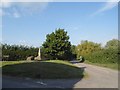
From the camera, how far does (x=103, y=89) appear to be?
50.8 feet

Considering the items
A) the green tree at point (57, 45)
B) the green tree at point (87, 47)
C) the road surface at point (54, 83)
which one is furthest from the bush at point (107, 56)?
the road surface at point (54, 83)

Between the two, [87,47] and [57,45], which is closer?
[57,45]

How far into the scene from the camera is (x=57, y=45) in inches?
2151

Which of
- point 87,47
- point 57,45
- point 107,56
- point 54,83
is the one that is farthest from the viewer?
point 87,47

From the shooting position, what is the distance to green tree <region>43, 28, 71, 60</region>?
54.4 meters

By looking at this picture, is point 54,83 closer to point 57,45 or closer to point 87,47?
point 57,45

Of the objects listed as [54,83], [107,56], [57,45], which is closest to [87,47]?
[57,45]

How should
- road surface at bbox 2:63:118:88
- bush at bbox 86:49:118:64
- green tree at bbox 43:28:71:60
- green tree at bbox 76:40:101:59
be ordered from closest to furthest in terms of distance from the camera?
road surface at bbox 2:63:118:88
bush at bbox 86:49:118:64
green tree at bbox 43:28:71:60
green tree at bbox 76:40:101:59

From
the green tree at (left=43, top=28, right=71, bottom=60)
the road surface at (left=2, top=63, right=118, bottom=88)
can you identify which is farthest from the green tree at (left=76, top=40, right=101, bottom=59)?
the road surface at (left=2, top=63, right=118, bottom=88)

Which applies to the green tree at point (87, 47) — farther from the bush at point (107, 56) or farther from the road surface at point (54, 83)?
the road surface at point (54, 83)

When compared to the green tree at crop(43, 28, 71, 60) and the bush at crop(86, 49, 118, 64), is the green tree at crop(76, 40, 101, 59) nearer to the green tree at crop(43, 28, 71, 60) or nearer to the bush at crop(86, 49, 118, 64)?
the green tree at crop(43, 28, 71, 60)

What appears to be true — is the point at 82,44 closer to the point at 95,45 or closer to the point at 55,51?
the point at 95,45

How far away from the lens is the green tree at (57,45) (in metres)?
54.4

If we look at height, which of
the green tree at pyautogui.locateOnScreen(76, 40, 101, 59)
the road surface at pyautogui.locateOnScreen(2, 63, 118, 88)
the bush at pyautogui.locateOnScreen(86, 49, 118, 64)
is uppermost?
the green tree at pyautogui.locateOnScreen(76, 40, 101, 59)
